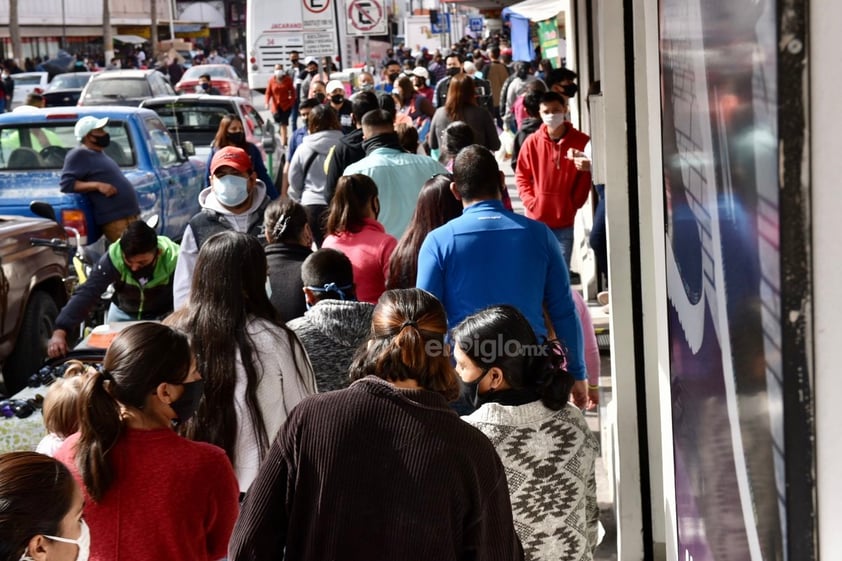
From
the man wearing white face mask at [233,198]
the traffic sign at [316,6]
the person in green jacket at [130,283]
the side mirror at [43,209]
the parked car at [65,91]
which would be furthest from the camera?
the parked car at [65,91]

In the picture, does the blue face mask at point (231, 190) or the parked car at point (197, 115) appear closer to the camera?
the blue face mask at point (231, 190)

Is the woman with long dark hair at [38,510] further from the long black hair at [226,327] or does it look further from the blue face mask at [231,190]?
the blue face mask at [231,190]

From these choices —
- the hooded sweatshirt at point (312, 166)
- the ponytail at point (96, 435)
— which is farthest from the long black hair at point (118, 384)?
the hooded sweatshirt at point (312, 166)

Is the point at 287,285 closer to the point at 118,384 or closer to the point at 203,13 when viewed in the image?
the point at 118,384

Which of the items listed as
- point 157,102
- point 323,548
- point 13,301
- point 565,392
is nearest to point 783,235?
point 323,548

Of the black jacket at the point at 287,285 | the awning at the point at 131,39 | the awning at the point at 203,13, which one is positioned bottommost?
the black jacket at the point at 287,285

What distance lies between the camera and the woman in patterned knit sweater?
12.5 ft

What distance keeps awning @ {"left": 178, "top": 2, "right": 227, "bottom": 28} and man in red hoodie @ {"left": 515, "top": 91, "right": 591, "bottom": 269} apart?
282ft

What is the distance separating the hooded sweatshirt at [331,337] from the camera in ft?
16.2

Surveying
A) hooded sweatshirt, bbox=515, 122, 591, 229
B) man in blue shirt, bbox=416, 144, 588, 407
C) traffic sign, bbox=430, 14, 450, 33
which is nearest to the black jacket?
man in blue shirt, bbox=416, 144, 588, 407

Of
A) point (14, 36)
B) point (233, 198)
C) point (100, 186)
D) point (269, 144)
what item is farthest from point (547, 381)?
point (14, 36)

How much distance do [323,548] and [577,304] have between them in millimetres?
3182

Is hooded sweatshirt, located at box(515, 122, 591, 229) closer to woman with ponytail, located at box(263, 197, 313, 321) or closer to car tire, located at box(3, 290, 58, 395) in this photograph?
woman with ponytail, located at box(263, 197, 313, 321)

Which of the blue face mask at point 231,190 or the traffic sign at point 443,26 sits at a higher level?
the traffic sign at point 443,26
